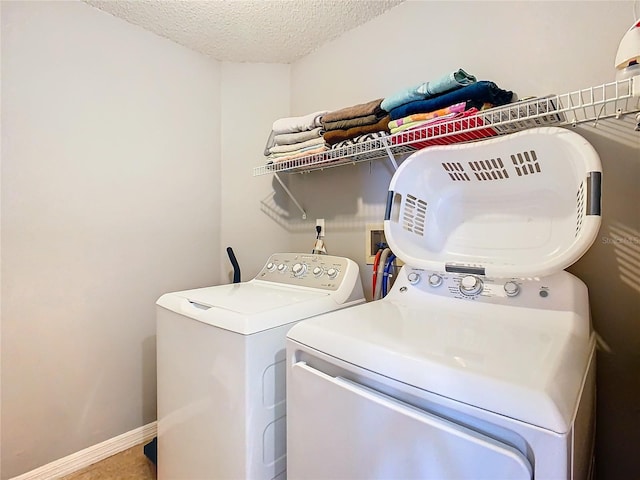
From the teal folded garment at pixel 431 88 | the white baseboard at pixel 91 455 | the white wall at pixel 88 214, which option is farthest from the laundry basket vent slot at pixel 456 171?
the white baseboard at pixel 91 455

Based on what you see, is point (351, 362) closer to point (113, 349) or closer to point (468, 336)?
point (468, 336)

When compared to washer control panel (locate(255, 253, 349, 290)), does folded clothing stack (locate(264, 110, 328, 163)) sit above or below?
above

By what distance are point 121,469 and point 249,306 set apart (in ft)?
3.98

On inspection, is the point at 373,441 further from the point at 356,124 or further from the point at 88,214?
the point at 88,214

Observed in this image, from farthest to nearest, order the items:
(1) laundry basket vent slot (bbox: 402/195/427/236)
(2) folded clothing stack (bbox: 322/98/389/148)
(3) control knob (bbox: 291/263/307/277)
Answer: (3) control knob (bbox: 291/263/307/277) < (2) folded clothing stack (bbox: 322/98/389/148) < (1) laundry basket vent slot (bbox: 402/195/427/236)

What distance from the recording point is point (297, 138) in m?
1.67

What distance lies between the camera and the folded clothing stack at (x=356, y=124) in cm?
138

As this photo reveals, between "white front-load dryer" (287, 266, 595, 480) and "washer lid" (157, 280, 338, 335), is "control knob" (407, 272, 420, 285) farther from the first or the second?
"washer lid" (157, 280, 338, 335)

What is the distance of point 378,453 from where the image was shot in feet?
2.33

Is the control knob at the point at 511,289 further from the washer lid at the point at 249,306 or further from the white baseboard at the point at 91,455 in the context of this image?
the white baseboard at the point at 91,455

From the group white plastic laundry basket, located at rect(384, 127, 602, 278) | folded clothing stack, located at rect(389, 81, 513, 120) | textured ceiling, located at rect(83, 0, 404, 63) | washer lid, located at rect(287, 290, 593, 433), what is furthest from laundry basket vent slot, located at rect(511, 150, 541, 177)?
textured ceiling, located at rect(83, 0, 404, 63)

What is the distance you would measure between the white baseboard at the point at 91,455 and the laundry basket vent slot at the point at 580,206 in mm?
2136

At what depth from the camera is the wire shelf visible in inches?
34.7

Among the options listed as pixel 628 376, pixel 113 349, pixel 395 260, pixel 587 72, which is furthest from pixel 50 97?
pixel 628 376
